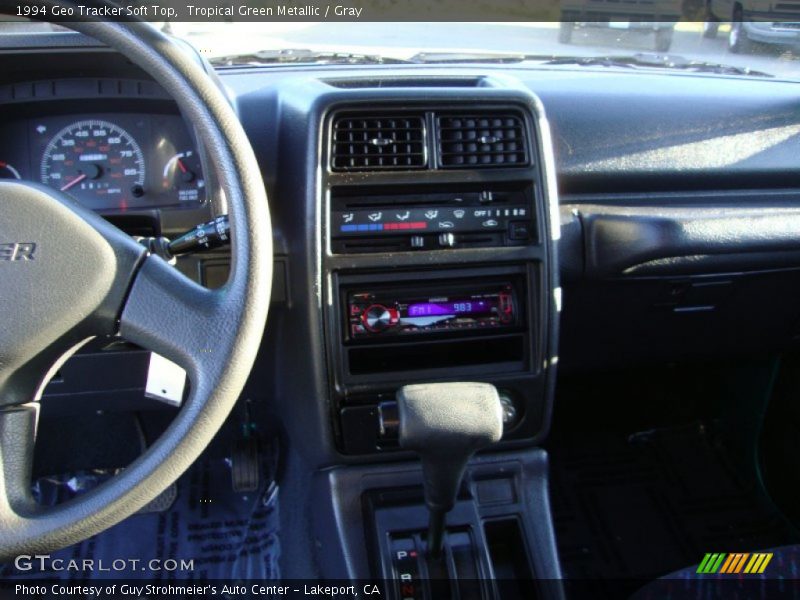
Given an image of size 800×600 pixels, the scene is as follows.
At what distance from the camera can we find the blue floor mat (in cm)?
215

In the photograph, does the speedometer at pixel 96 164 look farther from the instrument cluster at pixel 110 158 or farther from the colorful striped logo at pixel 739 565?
the colorful striped logo at pixel 739 565

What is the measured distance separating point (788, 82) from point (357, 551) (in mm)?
1853

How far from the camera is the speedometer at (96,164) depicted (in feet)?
5.41

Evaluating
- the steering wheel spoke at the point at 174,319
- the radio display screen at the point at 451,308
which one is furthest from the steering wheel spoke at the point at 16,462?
the radio display screen at the point at 451,308

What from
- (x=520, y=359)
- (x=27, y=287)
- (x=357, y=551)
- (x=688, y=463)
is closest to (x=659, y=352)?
(x=688, y=463)

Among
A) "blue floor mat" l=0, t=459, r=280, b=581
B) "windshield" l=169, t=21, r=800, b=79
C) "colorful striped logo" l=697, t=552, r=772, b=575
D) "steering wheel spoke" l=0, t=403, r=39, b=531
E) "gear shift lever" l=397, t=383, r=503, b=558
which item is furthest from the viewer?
"blue floor mat" l=0, t=459, r=280, b=581

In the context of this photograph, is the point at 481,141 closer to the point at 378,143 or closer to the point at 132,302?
the point at 378,143

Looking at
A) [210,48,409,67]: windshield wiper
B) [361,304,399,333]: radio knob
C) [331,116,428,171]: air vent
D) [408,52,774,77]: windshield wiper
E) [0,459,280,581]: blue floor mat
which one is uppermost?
[408,52,774,77]: windshield wiper

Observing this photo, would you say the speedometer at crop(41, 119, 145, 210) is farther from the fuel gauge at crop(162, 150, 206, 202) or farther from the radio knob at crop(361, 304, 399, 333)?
the radio knob at crop(361, 304, 399, 333)

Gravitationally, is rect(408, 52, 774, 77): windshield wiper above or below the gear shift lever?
above

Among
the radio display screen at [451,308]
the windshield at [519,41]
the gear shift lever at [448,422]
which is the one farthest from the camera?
the windshield at [519,41]

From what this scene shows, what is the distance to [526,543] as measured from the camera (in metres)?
1.75

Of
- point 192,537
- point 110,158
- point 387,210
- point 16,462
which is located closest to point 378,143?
point 387,210

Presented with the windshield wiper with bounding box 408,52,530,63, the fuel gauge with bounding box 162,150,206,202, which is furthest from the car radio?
the windshield wiper with bounding box 408,52,530,63
